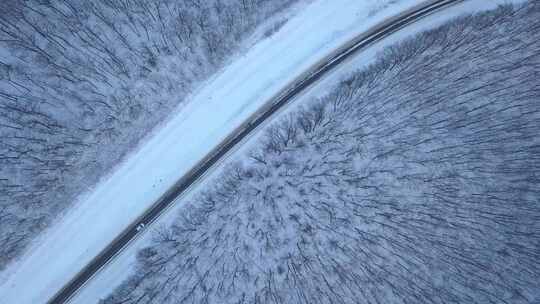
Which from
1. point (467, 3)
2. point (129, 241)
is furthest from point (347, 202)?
point (467, 3)

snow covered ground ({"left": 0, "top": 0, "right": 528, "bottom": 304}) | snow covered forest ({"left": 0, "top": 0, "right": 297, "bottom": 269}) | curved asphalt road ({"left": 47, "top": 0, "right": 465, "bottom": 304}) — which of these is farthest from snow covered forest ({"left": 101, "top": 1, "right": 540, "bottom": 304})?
snow covered forest ({"left": 0, "top": 0, "right": 297, "bottom": 269})

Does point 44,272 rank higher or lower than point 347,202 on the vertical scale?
higher

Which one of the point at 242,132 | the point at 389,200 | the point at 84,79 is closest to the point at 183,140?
the point at 242,132

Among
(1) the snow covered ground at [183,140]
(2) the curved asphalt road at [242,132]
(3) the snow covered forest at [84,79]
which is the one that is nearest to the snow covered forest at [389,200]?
(2) the curved asphalt road at [242,132]

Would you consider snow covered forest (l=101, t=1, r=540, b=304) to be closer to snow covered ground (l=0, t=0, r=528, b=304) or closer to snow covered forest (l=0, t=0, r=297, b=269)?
snow covered ground (l=0, t=0, r=528, b=304)

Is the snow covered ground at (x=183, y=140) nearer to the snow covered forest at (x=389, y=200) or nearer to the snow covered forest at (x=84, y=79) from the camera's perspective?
the snow covered forest at (x=84, y=79)

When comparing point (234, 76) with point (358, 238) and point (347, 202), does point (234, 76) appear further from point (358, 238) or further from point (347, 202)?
point (358, 238)
